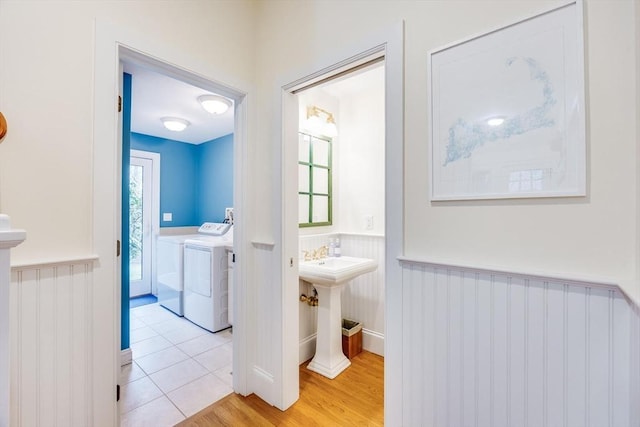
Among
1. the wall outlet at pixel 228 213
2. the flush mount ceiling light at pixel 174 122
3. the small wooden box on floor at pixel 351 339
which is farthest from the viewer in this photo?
the wall outlet at pixel 228 213

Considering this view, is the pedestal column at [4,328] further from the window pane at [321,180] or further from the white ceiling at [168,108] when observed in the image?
the window pane at [321,180]

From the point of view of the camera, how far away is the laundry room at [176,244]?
213 cm

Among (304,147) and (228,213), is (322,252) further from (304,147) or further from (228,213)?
(228,213)

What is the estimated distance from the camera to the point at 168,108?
9.93 feet

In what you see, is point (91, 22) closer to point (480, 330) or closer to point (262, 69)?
point (262, 69)

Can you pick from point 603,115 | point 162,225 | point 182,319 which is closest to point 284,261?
point 603,115

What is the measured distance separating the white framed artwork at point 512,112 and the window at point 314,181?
4.59 ft

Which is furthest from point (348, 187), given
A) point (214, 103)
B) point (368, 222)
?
point (214, 103)

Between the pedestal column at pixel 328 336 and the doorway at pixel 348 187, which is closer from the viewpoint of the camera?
the pedestal column at pixel 328 336

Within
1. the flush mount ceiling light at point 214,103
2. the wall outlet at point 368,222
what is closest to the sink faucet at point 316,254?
the wall outlet at point 368,222

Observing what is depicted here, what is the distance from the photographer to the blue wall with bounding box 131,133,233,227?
13.3 ft

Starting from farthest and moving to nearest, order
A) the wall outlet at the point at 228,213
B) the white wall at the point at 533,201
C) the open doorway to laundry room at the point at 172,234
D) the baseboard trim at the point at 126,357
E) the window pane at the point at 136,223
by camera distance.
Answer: the window pane at the point at 136,223, the wall outlet at the point at 228,213, the baseboard trim at the point at 126,357, the open doorway to laundry room at the point at 172,234, the white wall at the point at 533,201

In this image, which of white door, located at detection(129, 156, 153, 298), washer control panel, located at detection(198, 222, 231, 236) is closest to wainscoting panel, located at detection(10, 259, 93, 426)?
washer control panel, located at detection(198, 222, 231, 236)

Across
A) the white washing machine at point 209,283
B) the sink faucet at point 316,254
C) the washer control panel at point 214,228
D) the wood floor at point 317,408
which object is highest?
the washer control panel at point 214,228
